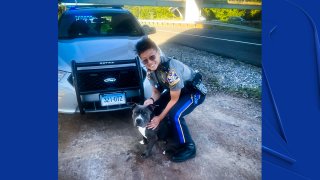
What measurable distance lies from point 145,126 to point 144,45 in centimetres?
41

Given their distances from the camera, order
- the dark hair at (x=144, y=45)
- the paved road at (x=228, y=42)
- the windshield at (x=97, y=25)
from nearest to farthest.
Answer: the dark hair at (x=144, y=45), the windshield at (x=97, y=25), the paved road at (x=228, y=42)

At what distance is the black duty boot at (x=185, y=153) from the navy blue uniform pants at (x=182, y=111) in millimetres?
29

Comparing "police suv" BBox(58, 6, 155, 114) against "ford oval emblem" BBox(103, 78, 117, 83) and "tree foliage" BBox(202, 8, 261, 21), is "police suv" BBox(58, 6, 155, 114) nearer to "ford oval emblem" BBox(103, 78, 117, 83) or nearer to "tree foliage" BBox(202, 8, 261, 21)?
"ford oval emblem" BBox(103, 78, 117, 83)

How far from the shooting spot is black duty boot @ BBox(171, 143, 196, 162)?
1667 mm

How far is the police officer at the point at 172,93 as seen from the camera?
1.56m

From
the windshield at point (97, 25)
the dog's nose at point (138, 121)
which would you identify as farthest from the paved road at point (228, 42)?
the dog's nose at point (138, 121)

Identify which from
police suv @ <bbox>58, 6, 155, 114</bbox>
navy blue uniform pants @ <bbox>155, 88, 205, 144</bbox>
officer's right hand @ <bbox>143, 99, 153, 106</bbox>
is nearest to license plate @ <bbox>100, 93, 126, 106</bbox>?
police suv @ <bbox>58, 6, 155, 114</bbox>

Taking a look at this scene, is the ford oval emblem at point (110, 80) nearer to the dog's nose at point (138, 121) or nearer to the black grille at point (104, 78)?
the black grille at point (104, 78)

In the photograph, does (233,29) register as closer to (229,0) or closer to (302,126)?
(229,0)

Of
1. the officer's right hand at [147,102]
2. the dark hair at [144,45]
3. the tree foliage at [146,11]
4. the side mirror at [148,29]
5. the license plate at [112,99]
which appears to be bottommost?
the officer's right hand at [147,102]

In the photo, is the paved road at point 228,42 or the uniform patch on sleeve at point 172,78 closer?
the uniform patch on sleeve at point 172,78

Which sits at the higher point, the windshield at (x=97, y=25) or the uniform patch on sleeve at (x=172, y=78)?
the windshield at (x=97, y=25)

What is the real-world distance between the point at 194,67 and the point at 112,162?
26.4 inches

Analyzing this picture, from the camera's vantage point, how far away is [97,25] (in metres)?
1.68
